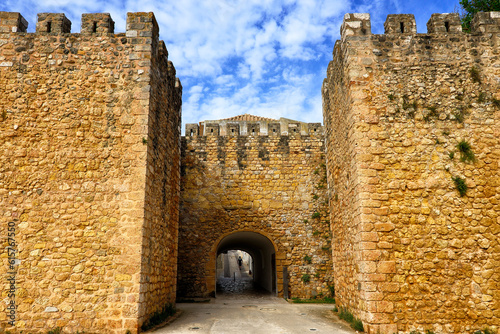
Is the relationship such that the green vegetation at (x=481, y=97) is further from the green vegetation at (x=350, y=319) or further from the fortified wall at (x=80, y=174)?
the fortified wall at (x=80, y=174)

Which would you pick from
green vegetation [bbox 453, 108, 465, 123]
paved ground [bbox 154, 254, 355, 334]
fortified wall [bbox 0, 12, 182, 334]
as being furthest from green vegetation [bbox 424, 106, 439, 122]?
fortified wall [bbox 0, 12, 182, 334]

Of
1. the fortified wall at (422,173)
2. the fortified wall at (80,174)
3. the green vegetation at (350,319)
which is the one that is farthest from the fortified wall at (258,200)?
the fortified wall at (80,174)

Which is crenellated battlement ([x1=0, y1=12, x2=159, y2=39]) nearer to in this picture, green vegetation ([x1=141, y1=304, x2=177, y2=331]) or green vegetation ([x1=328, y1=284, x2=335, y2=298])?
green vegetation ([x1=141, y1=304, x2=177, y2=331])

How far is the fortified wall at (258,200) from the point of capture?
12047 millimetres

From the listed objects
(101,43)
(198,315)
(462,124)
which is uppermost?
(101,43)

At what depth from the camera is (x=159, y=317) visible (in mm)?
7367

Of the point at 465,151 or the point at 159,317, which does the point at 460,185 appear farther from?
the point at 159,317

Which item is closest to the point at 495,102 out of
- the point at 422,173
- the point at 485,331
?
the point at 422,173

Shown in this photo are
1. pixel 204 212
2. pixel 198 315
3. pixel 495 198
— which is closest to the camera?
pixel 495 198

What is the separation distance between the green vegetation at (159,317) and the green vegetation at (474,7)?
11.8 metres

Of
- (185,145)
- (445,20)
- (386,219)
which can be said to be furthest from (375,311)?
(185,145)

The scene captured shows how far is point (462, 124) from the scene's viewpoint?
6.96 meters

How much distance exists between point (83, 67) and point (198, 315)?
5.90 m

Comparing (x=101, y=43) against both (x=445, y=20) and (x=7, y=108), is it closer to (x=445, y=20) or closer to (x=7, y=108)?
(x=7, y=108)
